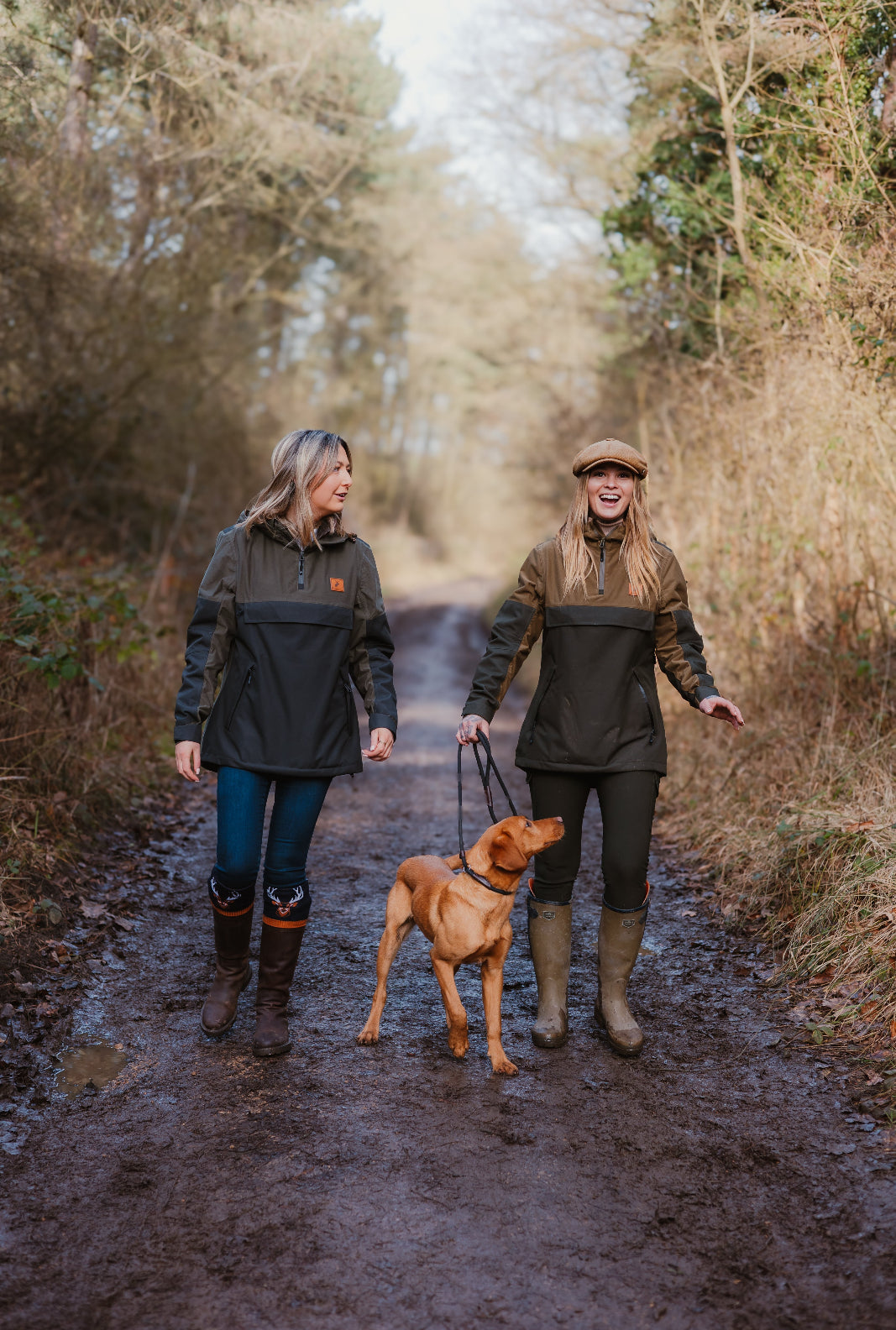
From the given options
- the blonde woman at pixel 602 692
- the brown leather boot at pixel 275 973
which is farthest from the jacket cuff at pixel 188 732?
the blonde woman at pixel 602 692

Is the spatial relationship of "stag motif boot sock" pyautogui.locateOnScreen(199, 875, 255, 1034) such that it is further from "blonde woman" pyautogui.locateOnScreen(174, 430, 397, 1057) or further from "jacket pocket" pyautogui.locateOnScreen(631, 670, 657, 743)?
"jacket pocket" pyautogui.locateOnScreen(631, 670, 657, 743)

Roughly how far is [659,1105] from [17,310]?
31.8 ft

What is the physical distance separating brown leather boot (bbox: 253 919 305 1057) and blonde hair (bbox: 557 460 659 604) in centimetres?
174

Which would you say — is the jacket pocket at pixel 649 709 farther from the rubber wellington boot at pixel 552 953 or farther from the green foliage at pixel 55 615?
the green foliage at pixel 55 615

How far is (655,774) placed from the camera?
4.15 m

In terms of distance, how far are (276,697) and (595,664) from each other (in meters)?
1.23

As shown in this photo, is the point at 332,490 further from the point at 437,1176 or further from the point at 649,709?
the point at 437,1176

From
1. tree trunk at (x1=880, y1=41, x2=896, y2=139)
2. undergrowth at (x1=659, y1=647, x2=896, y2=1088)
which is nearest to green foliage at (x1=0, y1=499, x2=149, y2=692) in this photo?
undergrowth at (x1=659, y1=647, x2=896, y2=1088)

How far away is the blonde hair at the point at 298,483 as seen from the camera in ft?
13.0

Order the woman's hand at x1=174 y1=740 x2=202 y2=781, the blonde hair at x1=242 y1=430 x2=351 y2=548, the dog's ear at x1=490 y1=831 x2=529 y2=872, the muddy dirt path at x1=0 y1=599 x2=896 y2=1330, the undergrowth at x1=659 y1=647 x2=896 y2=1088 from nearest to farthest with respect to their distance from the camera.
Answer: the muddy dirt path at x1=0 y1=599 x2=896 y2=1330 < the dog's ear at x1=490 y1=831 x2=529 y2=872 < the woman's hand at x1=174 y1=740 x2=202 y2=781 < the blonde hair at x1=242 y1=430 x2=351 y2=548 < the undergrowth at x1=659 y1=647 x2=896 y2=1088

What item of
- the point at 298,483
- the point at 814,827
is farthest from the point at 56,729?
the point at 814,827

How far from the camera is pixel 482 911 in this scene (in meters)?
3.74

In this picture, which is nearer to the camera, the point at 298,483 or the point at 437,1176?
the point at 437,1176

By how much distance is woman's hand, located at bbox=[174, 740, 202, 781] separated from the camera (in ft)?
12.7
